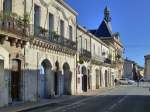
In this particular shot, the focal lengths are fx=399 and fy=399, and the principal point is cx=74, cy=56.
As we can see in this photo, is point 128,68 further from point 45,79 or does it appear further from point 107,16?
point 45,79

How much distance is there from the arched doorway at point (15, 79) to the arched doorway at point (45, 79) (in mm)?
5859

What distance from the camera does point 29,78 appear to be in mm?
29500

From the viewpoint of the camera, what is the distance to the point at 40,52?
32.2m

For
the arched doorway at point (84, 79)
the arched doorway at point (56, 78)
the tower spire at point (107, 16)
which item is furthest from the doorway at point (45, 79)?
the tower spire at point (107, 16)

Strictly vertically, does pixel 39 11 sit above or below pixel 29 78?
above

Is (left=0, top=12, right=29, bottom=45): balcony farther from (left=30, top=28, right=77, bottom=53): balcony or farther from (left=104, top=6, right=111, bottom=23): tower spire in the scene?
(left=104, top=6, right=111, bottom=23): tower spire

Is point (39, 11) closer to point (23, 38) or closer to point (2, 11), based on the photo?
point (23, 38)

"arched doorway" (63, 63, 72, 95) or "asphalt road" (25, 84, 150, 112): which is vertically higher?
"arched doorway" (63, 63, 72, 95)

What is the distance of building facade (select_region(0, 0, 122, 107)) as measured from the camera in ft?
85.0

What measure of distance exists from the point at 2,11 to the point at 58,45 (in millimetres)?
11930

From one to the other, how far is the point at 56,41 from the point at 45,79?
3.71 m

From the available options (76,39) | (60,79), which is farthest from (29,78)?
(76,39)

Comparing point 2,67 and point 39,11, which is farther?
point 39,11

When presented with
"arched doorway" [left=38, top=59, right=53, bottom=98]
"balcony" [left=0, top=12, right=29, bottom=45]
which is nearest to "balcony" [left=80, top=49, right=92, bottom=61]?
"arched doorway" [left=38, top=59, right=53, bottom=98]
